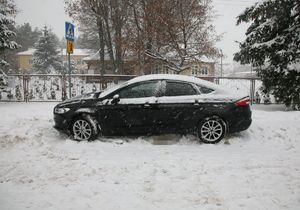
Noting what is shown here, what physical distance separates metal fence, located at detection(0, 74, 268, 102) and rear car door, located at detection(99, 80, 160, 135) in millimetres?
5860

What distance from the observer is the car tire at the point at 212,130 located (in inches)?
270

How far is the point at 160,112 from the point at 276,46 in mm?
4880

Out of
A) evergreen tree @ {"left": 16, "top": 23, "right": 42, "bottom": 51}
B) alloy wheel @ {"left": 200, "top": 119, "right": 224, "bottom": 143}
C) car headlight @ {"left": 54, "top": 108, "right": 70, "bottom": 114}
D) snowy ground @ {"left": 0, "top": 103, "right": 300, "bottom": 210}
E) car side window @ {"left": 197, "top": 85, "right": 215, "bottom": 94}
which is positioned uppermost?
evergreen tree @ {"left": 16, "top": 23, "right": 42, "bottom": 51}

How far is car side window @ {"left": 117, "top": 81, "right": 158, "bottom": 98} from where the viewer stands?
7082mm

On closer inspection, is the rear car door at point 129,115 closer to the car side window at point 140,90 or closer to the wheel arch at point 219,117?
the car side window at point 140,90

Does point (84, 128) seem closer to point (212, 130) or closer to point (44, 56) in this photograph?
point (212, 130)

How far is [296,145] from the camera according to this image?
680cm

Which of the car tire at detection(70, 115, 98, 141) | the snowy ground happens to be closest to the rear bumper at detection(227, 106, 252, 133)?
the snowy ground

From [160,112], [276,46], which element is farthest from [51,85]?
[276,46]

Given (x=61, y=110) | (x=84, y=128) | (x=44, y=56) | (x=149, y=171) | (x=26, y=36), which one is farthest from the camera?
(x=26, y=36)

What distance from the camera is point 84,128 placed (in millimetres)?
7039

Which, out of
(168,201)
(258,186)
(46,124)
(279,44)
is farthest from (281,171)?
(46,124)

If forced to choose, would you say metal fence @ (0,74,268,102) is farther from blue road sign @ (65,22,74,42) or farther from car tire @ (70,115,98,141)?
car tire @ (70,115,98,141)

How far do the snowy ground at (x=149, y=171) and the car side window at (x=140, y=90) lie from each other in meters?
1.13
